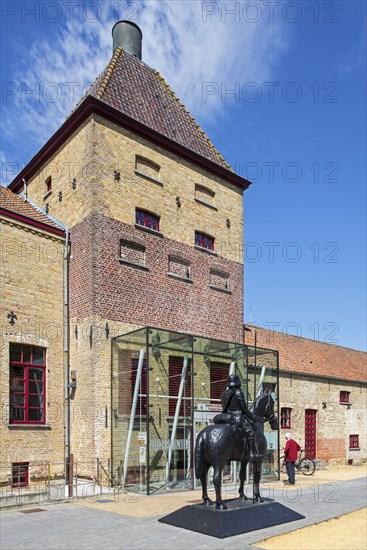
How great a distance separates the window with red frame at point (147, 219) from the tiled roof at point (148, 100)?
11.5ft

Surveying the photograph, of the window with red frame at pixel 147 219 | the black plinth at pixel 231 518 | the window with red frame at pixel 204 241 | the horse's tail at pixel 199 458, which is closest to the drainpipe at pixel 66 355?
the window with red frame at pixel 147 219

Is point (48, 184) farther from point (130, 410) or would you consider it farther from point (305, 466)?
point (305, 466)

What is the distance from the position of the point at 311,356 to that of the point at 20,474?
1744 centimetres

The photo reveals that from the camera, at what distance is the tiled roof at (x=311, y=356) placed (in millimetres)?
26078

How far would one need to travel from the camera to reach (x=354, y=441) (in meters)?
28.4

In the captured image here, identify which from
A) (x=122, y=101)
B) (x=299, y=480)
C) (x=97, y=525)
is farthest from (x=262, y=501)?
(x=122, y=101)

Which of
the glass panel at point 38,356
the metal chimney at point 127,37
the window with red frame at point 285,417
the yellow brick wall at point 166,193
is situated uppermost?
the metal chimney at point 127,37

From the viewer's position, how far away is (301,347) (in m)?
28.6

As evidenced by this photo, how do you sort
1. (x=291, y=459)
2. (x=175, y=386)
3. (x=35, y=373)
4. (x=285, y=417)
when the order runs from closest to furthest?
1. (x=35, y=373)
2. (x=175, y=386)
3. (x=291, y=459)
4. (x=285, y=417)

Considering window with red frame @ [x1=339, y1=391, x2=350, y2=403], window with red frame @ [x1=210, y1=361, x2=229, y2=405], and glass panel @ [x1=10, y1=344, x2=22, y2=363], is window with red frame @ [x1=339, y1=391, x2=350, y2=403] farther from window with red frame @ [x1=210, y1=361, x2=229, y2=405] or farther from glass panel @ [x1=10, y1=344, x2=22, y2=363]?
glass panel @ [x1=10, y1=344, x2=22, y2=363]

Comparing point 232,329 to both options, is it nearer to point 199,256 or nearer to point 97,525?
point 199,256

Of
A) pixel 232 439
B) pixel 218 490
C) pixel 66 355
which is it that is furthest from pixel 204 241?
pixel 218 490

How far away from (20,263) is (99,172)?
3.94 metres

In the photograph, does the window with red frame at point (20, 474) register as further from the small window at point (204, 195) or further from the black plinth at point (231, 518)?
the small window at point (204, 195)
